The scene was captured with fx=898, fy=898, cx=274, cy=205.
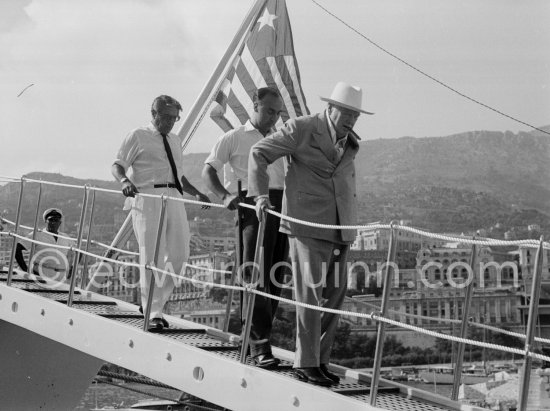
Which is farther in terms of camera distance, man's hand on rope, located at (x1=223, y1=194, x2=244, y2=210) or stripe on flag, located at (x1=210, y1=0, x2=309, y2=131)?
stripe on flag, located at (x1=210, y1=0, x2=309, y2=131)

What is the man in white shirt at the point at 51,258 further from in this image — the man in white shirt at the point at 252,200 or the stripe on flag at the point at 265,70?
the stripe on flag at the point at 265,70

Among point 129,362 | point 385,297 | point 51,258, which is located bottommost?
point 129,362

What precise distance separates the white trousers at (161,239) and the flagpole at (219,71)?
14.7 feet

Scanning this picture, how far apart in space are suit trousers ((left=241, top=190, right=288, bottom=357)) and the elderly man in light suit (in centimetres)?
46

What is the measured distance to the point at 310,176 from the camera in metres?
4.89

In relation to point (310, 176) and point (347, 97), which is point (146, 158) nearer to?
point (310, 176)

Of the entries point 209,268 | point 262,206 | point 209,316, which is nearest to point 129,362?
point 209,268

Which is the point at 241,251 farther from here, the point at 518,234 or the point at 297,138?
the point at 518,234

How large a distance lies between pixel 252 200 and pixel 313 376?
1399mm

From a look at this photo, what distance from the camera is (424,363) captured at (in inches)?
3949

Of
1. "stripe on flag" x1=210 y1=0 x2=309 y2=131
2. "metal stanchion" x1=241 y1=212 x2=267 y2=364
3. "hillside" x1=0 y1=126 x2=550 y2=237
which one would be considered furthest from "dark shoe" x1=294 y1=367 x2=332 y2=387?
"hillside" x1=0 y1=126 x2=550 y2=237

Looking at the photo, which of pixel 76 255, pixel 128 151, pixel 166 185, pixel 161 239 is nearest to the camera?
pixel 161 239

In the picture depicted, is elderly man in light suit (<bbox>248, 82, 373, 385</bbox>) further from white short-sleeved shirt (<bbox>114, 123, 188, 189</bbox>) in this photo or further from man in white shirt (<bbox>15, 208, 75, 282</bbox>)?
man in white shirt (<bbox>15, 208, 75, 282</bbox>)

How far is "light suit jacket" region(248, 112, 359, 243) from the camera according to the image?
4.86m
